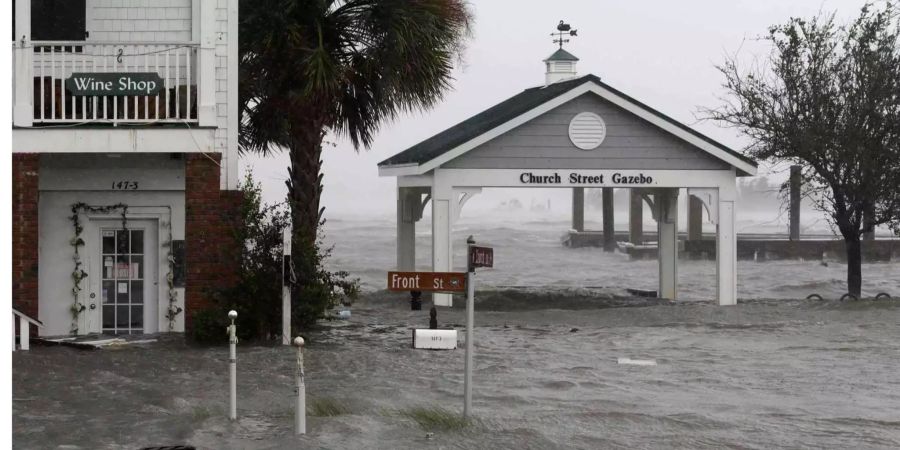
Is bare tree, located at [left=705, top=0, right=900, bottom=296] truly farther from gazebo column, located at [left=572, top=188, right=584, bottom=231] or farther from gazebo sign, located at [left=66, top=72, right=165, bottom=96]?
gazebo column, located at [left=572, top=188, right=584, bottom=231]

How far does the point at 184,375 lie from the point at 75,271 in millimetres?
4539

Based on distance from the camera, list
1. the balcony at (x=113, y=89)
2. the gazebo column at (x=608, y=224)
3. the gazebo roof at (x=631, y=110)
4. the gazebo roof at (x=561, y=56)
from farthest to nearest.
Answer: the gazebo column at (x=608, y=224) < the gazebo roof at (x=561, y=56) < the gazebo roof at (x=631, y=110) < the balcony at (x=113, y=89)

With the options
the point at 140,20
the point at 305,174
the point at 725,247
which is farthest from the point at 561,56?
the point at 140,20

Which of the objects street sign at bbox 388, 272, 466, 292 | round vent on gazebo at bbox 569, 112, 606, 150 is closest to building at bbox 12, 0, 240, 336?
street sign at bbox 388, 272, 466, 292

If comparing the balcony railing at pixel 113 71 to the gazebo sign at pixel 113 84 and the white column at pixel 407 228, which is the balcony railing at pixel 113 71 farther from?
the white column at pixel 407 228

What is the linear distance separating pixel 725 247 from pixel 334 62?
9742mm

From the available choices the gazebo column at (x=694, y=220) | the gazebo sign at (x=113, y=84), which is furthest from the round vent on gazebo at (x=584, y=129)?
the gazebo column at (x=694, y=220)

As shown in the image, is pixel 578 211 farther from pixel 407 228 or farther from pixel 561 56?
pixel 407 228

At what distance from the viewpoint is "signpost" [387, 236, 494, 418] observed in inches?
536

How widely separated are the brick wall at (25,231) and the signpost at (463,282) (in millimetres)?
7209

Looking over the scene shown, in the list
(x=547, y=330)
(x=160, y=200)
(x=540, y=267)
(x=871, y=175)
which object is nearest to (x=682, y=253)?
(x=540, y=267)

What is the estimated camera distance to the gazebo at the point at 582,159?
90.7 feet

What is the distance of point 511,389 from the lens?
16.8m

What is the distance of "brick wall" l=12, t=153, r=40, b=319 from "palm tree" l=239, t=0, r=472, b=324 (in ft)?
15.8
